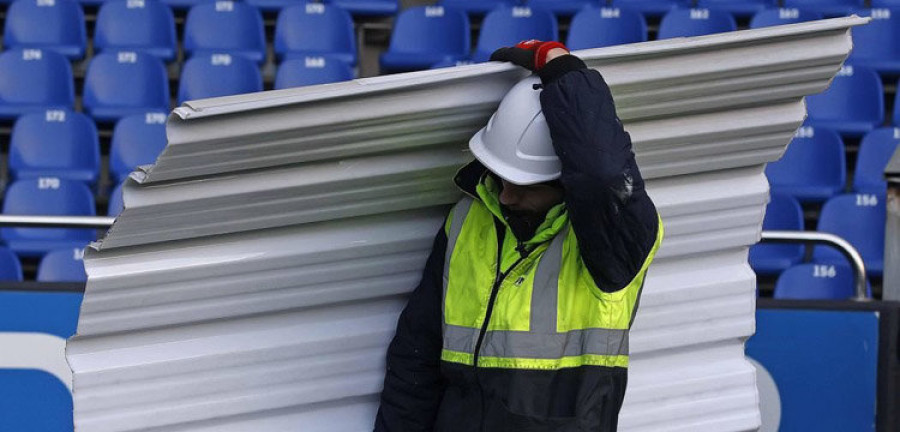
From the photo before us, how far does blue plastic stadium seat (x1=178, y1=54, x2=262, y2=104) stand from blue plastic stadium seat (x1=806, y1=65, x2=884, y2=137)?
9.43 ft

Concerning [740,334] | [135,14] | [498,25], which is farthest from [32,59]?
[740,334]

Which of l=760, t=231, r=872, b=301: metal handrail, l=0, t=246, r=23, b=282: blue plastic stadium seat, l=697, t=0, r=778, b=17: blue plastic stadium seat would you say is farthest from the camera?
l=697, t=0, r=778, b=17: blue plastic stadium seat

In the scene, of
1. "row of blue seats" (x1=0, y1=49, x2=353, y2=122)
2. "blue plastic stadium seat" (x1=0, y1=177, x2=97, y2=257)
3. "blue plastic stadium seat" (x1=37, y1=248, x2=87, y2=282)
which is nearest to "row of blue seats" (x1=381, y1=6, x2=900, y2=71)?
"row of blue seats" (x1=0, y1=49, x2=353, y2=122)

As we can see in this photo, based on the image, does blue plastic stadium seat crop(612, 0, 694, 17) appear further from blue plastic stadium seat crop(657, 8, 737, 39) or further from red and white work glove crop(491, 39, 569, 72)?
red and white work glove crop(491, 39, 569, 72)

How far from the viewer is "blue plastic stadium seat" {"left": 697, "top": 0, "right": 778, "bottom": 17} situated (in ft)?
21.5

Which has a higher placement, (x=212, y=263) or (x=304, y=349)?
(x=212, y=263)

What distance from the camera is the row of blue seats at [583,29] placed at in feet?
20.5

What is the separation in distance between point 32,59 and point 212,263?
389 cm

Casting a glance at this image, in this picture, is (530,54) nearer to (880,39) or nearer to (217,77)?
(217,77)

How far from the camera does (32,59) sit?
19.6 feet

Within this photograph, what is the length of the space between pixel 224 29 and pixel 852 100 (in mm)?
3363

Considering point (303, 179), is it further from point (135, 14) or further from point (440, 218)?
point (135, 14)

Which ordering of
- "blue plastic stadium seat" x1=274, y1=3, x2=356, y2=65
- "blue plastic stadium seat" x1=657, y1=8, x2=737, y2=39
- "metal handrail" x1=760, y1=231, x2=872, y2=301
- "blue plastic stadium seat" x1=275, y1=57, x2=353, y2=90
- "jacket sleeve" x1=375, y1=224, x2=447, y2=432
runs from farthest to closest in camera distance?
"blue plastic stadium seat" x1=274, y1=3, x2=356, y2=65, "blue plastic stadium seat" x1=657, y1=8, x2=737, y2=39, "blue plastic stadium seat" x1=275, y1=57, x2=353, y2=90, "metal handrail" x1=760, y1=231, x2=872, y2=301, "jacket sleeve" x1=375, y1=224, x2=447, y2=432

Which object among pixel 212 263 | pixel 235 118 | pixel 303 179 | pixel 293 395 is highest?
pixel 235 118
